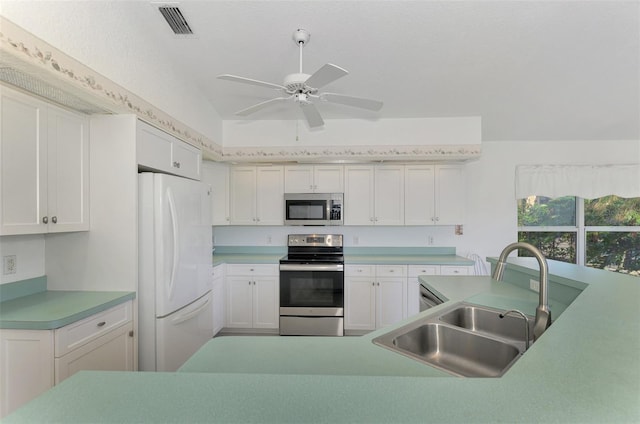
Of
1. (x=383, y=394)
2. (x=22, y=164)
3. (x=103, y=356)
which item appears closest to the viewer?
(x=383, y=394)

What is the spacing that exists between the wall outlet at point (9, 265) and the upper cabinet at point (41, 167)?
1.30 ft

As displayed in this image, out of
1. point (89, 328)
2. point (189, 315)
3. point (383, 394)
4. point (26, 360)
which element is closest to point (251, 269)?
point (189, 315)

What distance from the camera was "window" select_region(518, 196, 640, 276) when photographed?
393 cm

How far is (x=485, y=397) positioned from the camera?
0.61 meters

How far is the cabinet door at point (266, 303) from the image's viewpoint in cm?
337

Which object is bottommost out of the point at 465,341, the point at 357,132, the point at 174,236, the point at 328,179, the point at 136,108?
the point at 465,341

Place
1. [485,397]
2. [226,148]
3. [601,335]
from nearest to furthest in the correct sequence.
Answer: [485,397] < [601,335] < [226,148]

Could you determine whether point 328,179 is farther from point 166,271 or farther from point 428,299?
point 166,271

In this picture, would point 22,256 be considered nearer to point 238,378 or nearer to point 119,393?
point 119,393

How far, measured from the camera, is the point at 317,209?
11.9 ft


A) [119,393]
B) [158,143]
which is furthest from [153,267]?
[119,393]

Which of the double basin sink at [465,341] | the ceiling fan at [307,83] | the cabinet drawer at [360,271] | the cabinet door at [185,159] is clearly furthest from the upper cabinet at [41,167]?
the cabinet drawer at [360,271]

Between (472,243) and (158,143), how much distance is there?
3.92m

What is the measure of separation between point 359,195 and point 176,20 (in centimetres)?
254
